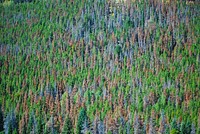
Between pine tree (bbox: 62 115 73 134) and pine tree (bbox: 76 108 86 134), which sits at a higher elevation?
pine tree (bbox: 62 115 73 134)

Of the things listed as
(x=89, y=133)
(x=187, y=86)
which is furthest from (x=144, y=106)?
(x=89, y=133)

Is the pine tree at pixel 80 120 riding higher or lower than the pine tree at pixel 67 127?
lower

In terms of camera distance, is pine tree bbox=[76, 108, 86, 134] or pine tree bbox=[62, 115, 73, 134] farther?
pine tree bbox=[76, 108, 86, 134]

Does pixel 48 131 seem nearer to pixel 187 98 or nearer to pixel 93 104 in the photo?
pixel 93 104

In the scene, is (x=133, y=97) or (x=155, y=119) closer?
(x=155, y=119)

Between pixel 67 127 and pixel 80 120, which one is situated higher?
pixel 67 127

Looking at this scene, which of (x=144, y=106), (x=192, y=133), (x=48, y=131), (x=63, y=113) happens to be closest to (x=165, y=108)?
(x=144, y=106)

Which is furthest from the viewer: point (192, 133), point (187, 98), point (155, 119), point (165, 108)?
point (187, 98)

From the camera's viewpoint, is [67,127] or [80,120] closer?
[67,127]

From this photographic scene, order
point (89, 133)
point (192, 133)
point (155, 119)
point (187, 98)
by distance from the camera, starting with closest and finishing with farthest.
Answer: point (89, 133), point (192, 133), point (155, 119), point (187, 98)

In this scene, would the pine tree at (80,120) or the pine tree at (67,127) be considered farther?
the pine tree at (80,120)
